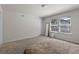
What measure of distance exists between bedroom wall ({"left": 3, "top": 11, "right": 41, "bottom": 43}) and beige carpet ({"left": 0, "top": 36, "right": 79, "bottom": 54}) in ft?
0.37

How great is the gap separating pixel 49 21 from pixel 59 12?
0.27 meters

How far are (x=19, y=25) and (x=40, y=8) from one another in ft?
1.85

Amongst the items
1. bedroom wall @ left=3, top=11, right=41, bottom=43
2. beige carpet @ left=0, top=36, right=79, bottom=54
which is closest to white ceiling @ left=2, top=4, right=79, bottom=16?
bedroom wall @ left=3, top=11, right=41, bottom=43

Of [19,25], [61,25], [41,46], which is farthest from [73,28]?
[19,25]

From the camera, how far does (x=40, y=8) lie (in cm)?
152

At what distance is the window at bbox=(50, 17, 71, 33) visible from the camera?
160cm

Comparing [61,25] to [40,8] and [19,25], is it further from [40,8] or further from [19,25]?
[19,25]

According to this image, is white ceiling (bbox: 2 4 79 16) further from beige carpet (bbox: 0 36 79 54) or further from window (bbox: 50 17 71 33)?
beige carpet (bbox: 0 36 79 54)

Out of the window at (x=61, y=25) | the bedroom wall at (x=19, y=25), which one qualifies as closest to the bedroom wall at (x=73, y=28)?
the window at (x=61, y=25)
